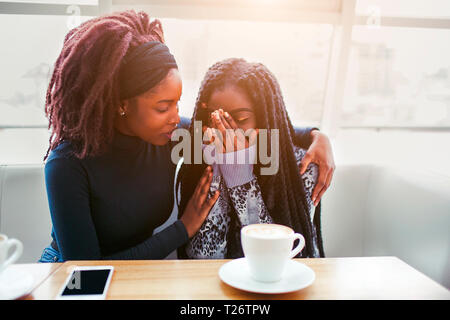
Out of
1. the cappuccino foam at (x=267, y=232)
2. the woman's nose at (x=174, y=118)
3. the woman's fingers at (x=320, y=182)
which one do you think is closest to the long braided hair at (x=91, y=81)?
the woman's nose at (x=174, y=118)

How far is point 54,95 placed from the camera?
2.85 feet

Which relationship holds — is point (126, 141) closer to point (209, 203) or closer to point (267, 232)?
point (209, 203)

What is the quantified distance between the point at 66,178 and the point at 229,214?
38 centimetres

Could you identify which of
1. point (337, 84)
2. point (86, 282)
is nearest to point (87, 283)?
point (86, 282)

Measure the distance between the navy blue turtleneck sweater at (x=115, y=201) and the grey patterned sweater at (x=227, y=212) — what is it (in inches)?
2.1

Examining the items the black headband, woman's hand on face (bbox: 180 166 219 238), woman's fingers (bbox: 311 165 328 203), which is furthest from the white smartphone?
woman's fingers (bbox: 311 165 328 203)

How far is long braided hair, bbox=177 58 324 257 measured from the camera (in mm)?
946

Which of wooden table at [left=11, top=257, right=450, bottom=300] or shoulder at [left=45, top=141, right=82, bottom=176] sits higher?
shoulder at [left=45, top=141, right=82, bottom=176]

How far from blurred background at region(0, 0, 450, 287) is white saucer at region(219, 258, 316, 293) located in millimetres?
416

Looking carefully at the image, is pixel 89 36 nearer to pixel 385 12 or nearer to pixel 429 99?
pixel 385 12

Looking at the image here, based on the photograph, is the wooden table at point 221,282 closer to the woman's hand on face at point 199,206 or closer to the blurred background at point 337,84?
the woman's hand on face at point 199,206

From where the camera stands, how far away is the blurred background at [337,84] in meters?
0.97

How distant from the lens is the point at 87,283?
632mm

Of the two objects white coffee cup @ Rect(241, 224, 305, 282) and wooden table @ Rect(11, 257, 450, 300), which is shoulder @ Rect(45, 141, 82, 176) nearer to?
wooden table @ Rect(11, 257, 450, 300)
